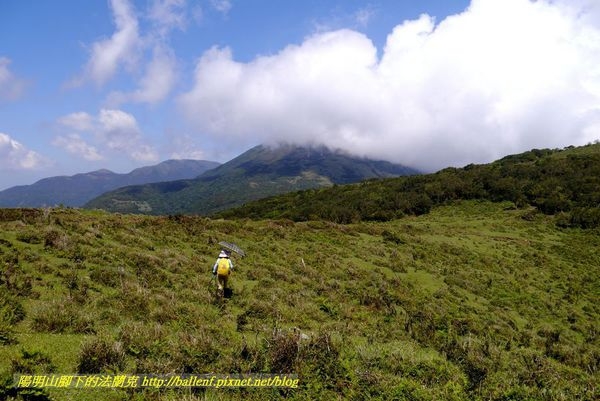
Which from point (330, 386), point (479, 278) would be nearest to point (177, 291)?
point (330, 386)

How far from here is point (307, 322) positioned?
13945 mm

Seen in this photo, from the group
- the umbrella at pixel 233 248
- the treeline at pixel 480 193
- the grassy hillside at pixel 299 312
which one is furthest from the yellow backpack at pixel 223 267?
the treeline at pixel 480 193

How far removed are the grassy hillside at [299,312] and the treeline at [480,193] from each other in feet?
83.0

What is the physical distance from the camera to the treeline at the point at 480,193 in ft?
196

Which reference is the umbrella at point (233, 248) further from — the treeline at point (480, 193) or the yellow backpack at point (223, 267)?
the treeline at point (480, 193)

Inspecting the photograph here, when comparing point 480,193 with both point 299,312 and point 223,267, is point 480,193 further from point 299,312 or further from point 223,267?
point 223,267

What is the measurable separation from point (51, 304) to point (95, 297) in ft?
5.63

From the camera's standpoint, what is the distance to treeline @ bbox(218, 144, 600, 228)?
5962 centimetres

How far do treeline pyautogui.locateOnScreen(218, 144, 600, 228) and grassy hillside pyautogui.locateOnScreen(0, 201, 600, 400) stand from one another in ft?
83.0

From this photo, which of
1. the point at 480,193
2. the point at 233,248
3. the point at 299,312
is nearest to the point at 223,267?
the point at 299,312

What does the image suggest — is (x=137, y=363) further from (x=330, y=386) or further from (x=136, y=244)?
(x=136, y=244)

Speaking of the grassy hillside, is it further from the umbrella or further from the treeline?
the treeline

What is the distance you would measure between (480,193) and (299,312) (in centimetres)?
6436

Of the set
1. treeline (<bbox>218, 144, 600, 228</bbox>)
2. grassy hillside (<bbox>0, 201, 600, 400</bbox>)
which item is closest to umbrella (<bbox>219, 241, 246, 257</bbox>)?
grassy hillside (<bbox>0, 201, 600, 400</bbox>)
